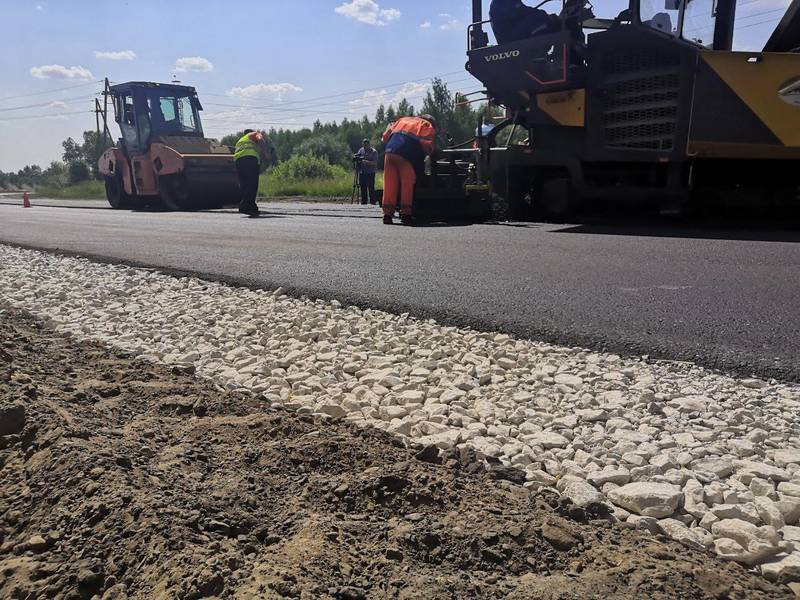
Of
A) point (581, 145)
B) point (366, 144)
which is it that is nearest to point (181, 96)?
point (366, 144)

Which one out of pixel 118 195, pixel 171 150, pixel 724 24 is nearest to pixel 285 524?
pixel 724 24

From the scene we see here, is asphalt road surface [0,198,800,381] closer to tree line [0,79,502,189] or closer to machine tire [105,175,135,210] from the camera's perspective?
machine tire [105,175,135,210]

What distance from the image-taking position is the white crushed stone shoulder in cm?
183

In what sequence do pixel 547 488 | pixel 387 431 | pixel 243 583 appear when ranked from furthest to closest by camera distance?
pixel 387 431 → pixel 547 488 → pixel 243 583

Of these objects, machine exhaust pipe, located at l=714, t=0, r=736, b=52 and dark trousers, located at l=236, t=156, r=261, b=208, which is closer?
machine exhaust pipe, located at l=714, t=0, r=736, b=52

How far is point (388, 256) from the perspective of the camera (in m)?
6.39

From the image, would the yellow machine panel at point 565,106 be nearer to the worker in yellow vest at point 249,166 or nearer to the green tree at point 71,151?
the worker in yellow vest at point 249,166

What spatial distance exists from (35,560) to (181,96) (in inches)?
700

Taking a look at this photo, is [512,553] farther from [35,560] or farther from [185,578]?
[35,560]

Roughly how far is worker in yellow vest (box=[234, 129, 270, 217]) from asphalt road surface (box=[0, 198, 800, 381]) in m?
4.32

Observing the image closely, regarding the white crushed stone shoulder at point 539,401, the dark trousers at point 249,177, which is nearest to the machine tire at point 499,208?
the white crushed stone shoulder at point 539,401

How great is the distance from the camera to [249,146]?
537 inches

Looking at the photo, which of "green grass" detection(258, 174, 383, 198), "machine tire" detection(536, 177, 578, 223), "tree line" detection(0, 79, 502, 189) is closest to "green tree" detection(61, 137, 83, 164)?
"tree line" detection(0, 79, 502, 189)

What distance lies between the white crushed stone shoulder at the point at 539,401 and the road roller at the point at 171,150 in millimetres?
12651
